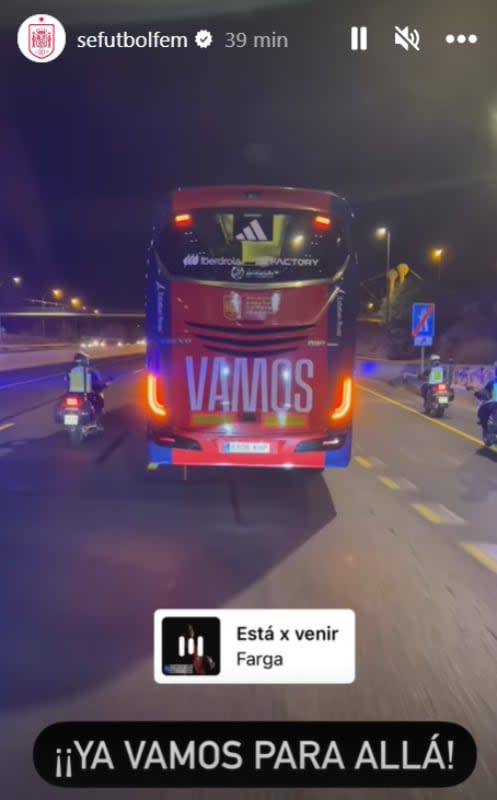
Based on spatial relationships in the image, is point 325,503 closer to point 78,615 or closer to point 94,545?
point 94,545

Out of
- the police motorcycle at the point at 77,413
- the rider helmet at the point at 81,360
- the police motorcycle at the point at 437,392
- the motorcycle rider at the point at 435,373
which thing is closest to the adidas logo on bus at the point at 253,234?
the rider helmet at the point at 81,360

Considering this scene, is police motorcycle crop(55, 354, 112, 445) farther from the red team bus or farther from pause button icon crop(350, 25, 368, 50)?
pause button icon crop(350, 25, 368, 50)

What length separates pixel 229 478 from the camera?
1091cm

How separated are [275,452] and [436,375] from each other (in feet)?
36.8

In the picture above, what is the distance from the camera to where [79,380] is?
1370cm

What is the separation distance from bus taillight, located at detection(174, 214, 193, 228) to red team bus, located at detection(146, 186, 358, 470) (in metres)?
0.01

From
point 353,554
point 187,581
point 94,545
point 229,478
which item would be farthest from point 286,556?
point 229,478

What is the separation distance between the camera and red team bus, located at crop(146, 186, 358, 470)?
875 centimetres

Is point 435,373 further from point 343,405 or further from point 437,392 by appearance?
point 343,405

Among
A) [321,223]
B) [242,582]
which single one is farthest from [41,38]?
[321,223]

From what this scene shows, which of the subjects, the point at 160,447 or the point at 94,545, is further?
the point at 160,447

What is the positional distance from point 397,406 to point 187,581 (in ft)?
59.1

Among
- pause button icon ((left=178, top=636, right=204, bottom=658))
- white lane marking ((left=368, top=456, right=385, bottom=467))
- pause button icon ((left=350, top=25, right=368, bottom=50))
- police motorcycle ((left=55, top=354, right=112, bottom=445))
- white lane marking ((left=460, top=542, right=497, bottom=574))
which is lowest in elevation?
white lane marking ((left=368, top=456, right=385, bottom=467))

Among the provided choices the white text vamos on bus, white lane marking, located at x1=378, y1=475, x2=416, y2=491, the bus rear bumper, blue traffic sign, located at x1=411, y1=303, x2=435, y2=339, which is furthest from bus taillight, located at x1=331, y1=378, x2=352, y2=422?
blue traffic sign, located at x1=411, y1=303, x2=435, y2=339
